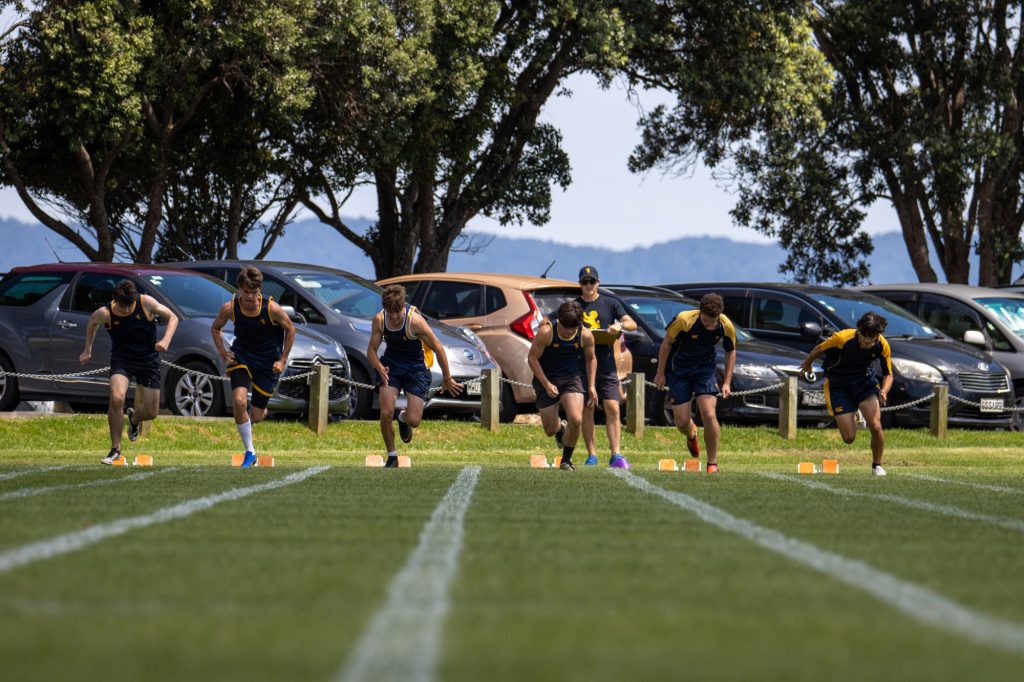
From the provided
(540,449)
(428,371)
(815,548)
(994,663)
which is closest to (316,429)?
(540,449)

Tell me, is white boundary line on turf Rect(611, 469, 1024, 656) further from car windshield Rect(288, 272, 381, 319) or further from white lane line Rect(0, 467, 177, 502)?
car windshield Rect(288, 272, 381, 319)

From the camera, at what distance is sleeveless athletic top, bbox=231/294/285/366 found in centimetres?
1534

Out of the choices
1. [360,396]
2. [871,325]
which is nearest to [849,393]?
[871,325]

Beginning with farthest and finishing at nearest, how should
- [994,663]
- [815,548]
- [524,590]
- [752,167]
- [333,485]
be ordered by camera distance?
[752,167], [333,485], [815,548], [524,590], [994,663]

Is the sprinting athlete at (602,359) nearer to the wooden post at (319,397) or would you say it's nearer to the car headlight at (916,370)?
the wooden post at (319,397)

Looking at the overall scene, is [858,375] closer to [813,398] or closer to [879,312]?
[813,398]

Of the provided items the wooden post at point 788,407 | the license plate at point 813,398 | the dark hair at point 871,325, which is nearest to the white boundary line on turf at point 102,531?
the dark hair at point 871,325

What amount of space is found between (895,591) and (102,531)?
144 inches

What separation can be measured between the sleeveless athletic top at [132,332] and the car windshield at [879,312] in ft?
33.4

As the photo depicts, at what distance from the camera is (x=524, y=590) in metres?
5.96

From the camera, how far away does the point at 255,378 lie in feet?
51.3

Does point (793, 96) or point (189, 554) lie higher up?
point (793, 96)

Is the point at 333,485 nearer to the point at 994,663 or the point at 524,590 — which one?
the point at 524,590

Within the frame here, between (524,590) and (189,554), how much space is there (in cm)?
165
